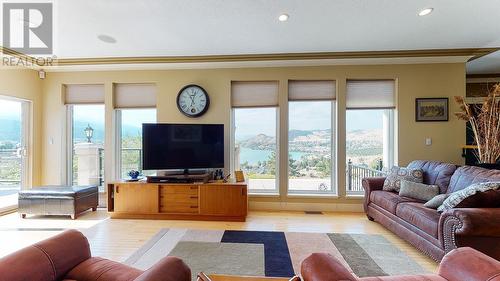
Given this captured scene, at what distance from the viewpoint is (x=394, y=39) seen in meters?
3.49

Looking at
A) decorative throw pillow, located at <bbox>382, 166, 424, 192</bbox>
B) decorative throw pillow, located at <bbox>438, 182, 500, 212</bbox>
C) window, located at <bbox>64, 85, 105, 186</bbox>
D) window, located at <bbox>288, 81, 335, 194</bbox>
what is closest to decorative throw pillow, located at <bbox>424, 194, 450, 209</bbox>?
decorative throw pillow, located at <bbox>438, 182, 500, 212</bbox>

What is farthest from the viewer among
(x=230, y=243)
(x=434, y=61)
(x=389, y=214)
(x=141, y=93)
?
(x=141, y=93)

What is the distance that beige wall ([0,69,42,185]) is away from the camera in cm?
420

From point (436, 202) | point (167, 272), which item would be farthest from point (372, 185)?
point (167, 272)

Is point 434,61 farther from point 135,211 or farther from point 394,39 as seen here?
point 135,211

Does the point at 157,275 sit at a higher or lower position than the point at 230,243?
higher

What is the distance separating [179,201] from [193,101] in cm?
175

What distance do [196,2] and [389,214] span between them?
346 cm

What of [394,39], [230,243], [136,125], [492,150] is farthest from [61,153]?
[492,150]

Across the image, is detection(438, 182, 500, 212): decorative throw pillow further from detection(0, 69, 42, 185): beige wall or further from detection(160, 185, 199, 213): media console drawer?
detection(0, 69, 42, 185): beige wall

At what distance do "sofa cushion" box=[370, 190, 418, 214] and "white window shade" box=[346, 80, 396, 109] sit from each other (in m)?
1.54

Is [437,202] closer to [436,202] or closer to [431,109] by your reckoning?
[436,202]

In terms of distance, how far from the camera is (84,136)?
4.69m

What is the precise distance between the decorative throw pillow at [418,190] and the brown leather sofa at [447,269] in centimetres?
205
